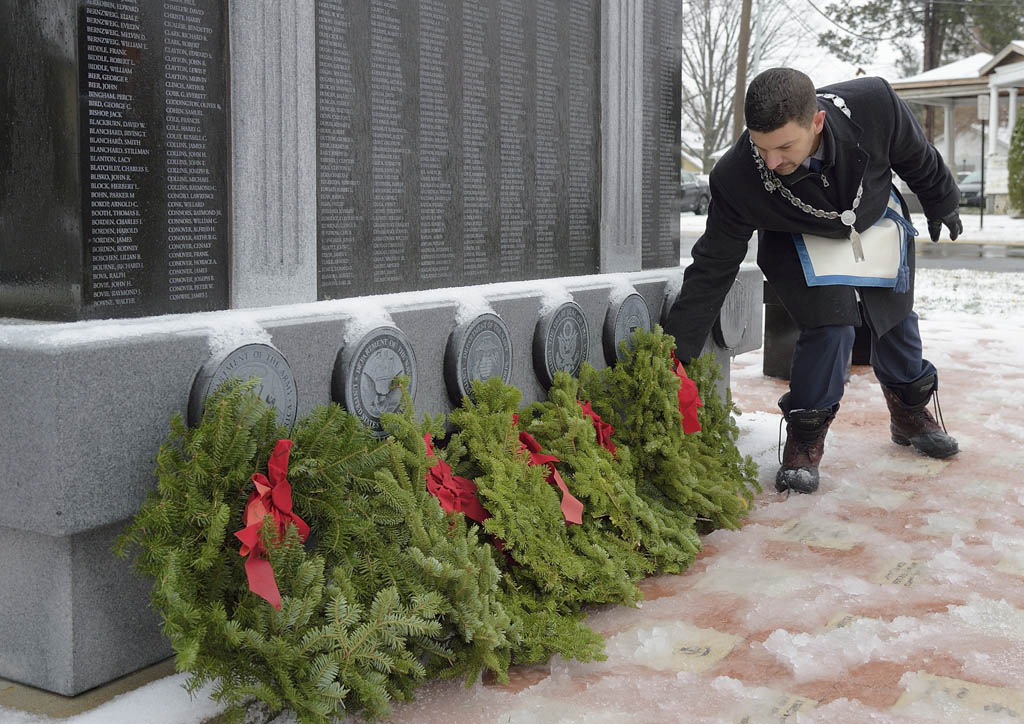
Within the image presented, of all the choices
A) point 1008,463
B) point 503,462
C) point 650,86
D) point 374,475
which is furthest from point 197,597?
point 1008,463

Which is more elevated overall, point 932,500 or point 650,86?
point 650,86

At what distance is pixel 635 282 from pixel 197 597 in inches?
102

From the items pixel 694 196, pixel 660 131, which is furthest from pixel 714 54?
pixel 660 131

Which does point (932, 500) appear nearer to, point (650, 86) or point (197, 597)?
point (650, 86)

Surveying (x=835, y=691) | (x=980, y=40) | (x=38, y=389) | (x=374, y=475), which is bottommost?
(x=835, y=691)

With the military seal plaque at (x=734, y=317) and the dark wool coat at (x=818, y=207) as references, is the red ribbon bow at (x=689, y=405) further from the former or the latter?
the military seal plaque at (x=734, y=317)

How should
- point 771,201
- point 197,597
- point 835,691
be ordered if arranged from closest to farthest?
point 197,597 → point 835,691 → point 771,201

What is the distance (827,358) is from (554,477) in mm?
1498

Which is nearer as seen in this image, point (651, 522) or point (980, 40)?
point (651, 522)

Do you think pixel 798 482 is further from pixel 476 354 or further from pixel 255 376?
pixel 255 376

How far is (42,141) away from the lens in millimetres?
2576

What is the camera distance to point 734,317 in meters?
5.11

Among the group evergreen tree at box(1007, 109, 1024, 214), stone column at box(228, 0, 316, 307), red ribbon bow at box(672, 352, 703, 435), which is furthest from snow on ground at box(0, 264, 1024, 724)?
evergreen tree at box(1007, 109, 1024, 214)

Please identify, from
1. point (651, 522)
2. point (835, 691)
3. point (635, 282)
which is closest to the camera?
point (835, 691)
